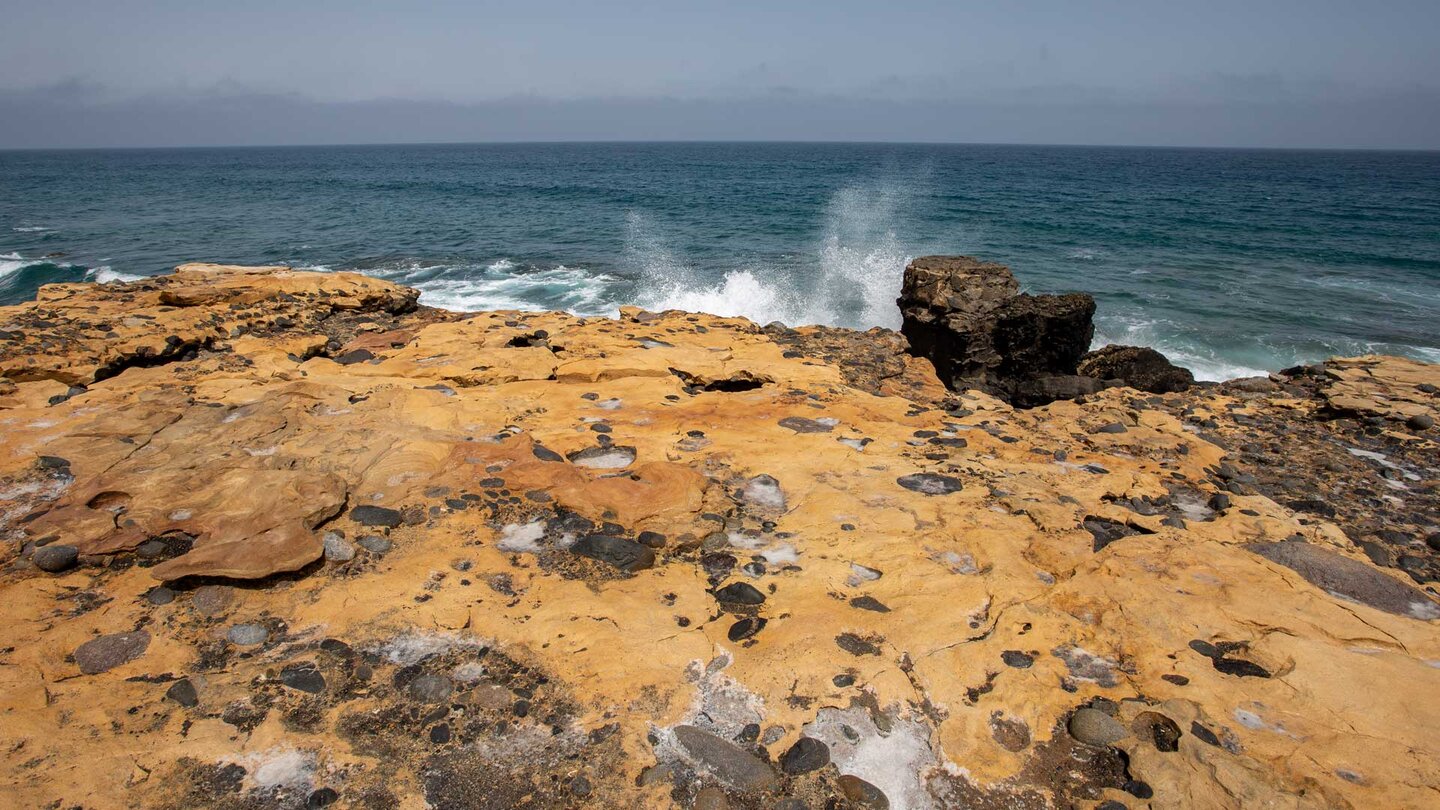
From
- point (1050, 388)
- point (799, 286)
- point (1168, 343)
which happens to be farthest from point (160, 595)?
point (799, 286)

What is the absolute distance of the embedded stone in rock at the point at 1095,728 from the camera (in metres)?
2.70

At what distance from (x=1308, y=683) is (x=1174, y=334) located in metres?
16.6

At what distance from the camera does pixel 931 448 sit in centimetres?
510

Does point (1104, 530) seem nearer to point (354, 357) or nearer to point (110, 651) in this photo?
point (110, 651)

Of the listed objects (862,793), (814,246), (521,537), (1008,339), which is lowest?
(862,793)

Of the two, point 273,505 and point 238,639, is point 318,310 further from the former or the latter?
point 238,639

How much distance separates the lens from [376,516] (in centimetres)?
387

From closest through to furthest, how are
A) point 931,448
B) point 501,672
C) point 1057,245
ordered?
point 501,672 → point 931,448 → point 1057,245

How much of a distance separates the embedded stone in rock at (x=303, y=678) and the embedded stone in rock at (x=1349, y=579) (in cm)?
476

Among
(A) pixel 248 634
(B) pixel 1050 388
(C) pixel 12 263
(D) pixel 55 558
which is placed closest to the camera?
(A) pixel 248 634

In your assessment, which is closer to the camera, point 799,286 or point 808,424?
point 808,424

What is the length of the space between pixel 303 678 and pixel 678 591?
1609 millimetres

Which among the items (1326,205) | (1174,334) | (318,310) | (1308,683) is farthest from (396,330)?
(1326,205)

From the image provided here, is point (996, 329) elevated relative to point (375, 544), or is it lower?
elevated
